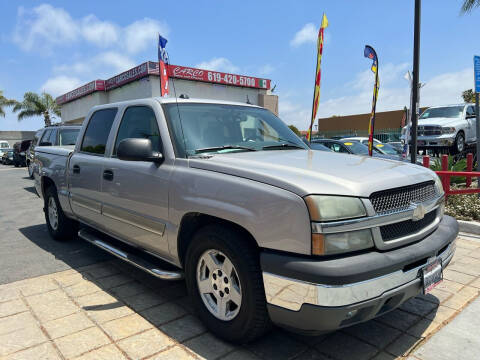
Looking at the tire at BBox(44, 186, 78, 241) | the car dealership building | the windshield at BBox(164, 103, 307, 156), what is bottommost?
the tire at BBox(44, 186, 78, 241)

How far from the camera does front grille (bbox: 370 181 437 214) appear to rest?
228 centimetres

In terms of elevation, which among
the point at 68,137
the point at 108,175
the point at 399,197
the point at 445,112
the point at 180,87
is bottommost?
the point at 399,197

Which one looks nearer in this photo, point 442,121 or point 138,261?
point 138,261

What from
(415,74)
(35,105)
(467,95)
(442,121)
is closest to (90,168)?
(415,74)

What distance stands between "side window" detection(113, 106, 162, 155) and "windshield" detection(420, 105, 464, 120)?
12804 mm

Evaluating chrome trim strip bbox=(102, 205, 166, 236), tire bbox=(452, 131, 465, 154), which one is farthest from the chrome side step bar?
tire bbox=(452, 131, 465, 154)

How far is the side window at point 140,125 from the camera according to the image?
130 inches

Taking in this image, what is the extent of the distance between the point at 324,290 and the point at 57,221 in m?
4.52

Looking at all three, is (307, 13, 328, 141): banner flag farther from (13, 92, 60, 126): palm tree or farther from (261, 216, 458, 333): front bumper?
(13, 92, 60, 126): palm tree

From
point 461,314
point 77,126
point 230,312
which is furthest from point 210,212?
point 77,126

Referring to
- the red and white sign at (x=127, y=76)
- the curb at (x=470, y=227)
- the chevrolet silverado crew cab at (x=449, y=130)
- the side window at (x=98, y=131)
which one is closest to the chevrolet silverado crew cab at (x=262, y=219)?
the side window at (x=98, y=131)

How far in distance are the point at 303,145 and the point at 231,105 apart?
85 centimetres

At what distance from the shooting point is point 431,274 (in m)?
2.47

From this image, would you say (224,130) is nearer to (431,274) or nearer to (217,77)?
(431,274)
